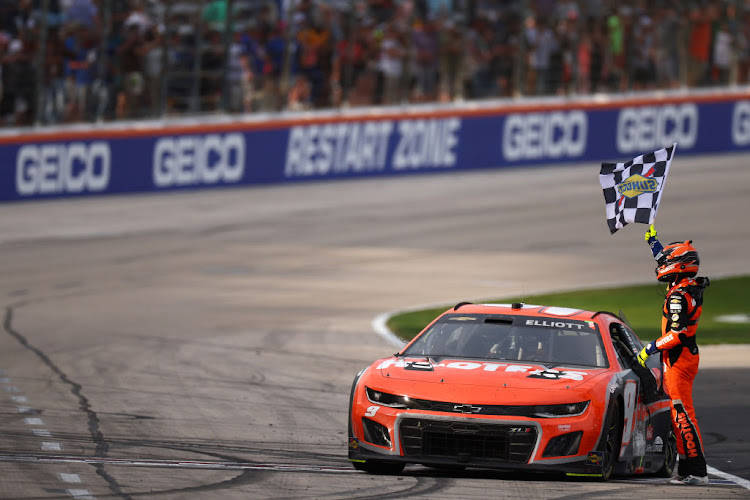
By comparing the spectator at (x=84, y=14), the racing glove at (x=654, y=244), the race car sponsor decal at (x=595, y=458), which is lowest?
the race car sponsor decal at (x=595, y=458)

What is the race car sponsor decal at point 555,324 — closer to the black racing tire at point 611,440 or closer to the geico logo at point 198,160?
the black racing tire at point 611,440

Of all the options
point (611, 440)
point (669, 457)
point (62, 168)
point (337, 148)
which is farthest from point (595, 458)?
point (337, 148)

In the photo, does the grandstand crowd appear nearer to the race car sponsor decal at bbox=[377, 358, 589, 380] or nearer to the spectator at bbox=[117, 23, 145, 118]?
the spectator at bbox=[117, 23, 145, 118]

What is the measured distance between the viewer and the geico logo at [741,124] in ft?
127

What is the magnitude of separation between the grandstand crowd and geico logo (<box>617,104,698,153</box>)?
671mm

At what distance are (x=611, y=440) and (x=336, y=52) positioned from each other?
2396 cm

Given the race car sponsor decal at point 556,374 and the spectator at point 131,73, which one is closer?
the race car sponsor decal at point 556,374

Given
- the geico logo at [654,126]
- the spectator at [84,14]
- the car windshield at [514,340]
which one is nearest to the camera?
the car windshield at [514,340]

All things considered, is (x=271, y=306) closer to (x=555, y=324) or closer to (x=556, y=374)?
(x=555, y=324)

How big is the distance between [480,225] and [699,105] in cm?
1164

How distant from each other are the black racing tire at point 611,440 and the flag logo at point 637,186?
2264 millimetres

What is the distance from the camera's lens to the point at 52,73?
28250mm

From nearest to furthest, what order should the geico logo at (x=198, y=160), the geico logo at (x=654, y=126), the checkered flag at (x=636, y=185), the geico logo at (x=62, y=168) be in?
the checkered flag at (x=636, y=185), the geico logo at (x=62, y=168), the geico logo at (x=198, y=160), the geico logo at (x=654, y=126)

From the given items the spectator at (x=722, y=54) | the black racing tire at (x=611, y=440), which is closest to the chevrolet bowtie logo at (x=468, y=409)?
the black racing tire at (x=611, y=440)
